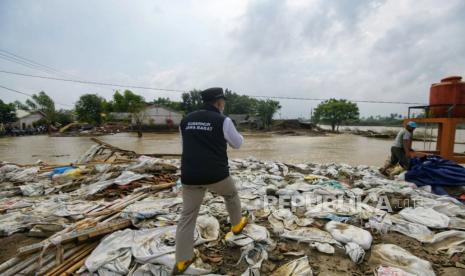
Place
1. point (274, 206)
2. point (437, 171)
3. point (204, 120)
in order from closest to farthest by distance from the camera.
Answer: point (204, 120), point (274, 206), point (437, 171)

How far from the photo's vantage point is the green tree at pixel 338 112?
1372 inches

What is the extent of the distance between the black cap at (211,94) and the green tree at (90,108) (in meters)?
37.2

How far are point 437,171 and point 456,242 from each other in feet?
7.89

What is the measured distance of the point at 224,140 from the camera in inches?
73.7

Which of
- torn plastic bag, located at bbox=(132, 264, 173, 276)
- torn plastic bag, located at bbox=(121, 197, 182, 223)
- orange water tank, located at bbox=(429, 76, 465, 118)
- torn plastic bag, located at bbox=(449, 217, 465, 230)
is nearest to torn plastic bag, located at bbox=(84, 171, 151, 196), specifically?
torn plastic bag, located at bbox=(121, 197, 182, 223)

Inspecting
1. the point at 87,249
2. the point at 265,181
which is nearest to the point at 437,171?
the point at 265,181

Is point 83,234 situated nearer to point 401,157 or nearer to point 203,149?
point 203,149

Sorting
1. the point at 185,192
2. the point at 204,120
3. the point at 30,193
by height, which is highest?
the point at 204,120

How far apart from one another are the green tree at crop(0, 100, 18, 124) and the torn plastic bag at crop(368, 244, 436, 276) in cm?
4226

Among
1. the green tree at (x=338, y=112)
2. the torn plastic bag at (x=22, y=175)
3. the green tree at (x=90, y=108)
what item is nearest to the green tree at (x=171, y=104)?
the green tree at (x=90, y=108)

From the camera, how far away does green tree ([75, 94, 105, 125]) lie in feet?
105

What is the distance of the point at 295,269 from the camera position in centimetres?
186

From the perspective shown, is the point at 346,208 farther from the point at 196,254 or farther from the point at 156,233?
the point at 156,233

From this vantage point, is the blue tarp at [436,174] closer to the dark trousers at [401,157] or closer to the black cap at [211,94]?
the dark trousers at [401,157]
